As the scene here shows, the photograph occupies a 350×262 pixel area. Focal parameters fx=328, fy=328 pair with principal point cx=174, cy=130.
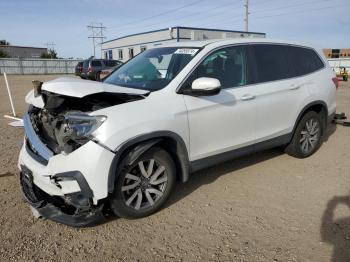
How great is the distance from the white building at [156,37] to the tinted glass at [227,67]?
72.5 feet

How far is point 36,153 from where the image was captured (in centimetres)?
339

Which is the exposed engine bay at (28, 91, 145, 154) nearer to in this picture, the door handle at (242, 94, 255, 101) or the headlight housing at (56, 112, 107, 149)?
the headlight housing at (56, 112, 107, 149)

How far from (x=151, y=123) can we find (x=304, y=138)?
307cm

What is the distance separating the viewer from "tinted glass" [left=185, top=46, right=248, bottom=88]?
12.8ft

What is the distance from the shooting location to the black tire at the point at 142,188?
3.25 meters

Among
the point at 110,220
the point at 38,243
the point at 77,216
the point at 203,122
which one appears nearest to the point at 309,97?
the point at 203,122

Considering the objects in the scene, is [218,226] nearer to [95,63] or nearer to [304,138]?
[304,138]

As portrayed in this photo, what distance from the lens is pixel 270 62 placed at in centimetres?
464

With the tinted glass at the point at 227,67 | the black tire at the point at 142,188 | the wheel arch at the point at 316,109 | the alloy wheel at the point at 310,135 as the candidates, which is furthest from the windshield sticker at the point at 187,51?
the alloy wheel at the point at 310,135

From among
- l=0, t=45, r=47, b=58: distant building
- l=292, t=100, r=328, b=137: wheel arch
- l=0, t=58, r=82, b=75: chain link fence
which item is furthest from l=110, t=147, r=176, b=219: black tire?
l=0, t=45, r=47, b=58: distant building

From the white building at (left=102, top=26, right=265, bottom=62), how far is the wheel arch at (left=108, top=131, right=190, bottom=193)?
75.3 ft

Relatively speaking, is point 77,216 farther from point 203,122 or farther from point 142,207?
point 203,122

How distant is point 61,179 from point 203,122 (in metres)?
1.65

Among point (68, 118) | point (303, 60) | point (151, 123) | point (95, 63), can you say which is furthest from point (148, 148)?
point (95, 63)
